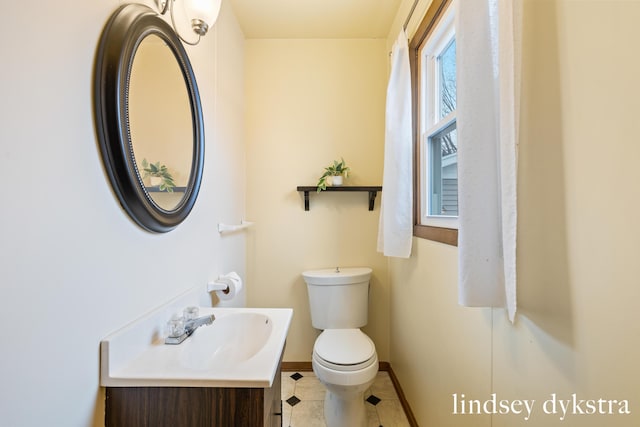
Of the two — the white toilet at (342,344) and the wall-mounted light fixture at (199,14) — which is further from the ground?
the wall-mounted light fixture at (199,14)

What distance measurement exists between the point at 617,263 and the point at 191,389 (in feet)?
3.26

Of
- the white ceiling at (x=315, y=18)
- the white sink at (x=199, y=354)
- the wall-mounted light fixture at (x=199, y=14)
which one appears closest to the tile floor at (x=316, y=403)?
the white sink at (x=199, y=354)

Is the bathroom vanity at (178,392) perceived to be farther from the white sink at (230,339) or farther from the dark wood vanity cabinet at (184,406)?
the white sink at (230,339)

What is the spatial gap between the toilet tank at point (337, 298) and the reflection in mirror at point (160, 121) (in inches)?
44.9

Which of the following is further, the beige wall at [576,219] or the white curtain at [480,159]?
the white curtain at [480,159]

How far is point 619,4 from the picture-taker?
508 millimetres

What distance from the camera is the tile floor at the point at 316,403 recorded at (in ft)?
5.16

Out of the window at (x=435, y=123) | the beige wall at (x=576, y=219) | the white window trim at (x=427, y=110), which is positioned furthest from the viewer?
the white window trim at (x=427, y=110)

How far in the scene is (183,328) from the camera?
957 millimetres

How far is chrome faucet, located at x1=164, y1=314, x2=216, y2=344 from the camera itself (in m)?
0.92

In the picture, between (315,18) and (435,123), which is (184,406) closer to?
(435,123)

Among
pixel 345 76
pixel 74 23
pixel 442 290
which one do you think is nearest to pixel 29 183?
pixel 74 23

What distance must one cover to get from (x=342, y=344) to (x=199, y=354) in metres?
0.83

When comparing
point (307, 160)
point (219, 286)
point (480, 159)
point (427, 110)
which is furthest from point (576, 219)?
point (307, 160)
